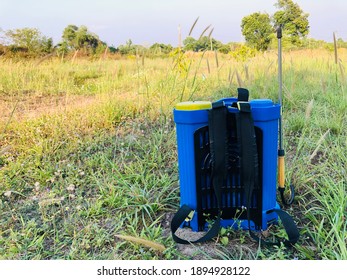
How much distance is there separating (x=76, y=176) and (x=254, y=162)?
42.3 inches

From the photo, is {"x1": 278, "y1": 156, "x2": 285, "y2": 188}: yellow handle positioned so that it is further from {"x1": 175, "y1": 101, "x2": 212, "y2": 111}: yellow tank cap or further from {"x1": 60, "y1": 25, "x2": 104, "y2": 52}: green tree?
{"x1": 60, "y1": 25, "x2": 104, "y2": 52}: green tree

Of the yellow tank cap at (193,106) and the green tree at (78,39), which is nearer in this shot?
the yellow tank cap at (193,106)

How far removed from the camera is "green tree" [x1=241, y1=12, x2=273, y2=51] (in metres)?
3.58

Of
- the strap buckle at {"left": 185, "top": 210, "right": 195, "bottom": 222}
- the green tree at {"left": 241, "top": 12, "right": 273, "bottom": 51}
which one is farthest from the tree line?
the strap buckle at {"left": 185, "top": 210, "right": 195, "bottom": 222}

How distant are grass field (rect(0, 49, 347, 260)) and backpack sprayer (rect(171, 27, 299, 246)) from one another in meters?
0.09

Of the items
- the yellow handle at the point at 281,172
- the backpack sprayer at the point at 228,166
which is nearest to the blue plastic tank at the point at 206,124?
the backpack sprayer at the point at 228,166

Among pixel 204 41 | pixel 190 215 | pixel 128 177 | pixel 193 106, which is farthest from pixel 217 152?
pixel 204 41

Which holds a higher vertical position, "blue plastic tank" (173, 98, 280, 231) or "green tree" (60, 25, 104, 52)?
"green tree" (60, 25, 104, 52)

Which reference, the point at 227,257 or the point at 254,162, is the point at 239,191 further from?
the point at 227,257

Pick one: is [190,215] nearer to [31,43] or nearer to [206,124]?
[206,124]

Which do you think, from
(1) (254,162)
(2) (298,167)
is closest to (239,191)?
(1) (254,162)

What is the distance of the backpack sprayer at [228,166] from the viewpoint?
141 cm

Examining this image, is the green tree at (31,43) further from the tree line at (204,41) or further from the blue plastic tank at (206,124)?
the blue plastic tank at (206,124)

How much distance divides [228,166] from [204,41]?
1.92 m
